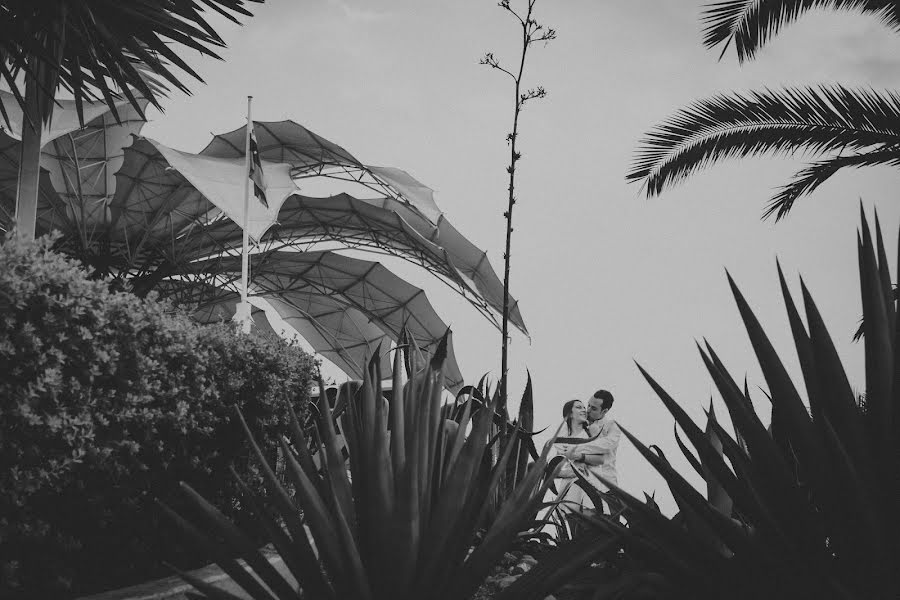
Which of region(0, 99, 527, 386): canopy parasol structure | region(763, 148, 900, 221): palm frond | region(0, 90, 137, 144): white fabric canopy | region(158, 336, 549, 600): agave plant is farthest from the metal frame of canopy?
region(158, 336, 549, 600): agave plant

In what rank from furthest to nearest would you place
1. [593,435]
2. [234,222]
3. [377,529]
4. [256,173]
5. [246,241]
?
1. [234,222]
2. [256,173]
3. [246,241]
4. [593,435]
5. [377,529]

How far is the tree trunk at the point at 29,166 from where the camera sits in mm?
6969

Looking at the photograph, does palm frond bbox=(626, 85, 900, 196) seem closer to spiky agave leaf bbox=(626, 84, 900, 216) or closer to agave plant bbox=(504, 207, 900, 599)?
spiky agave leaf bbox=(626, 84, 900, 216)

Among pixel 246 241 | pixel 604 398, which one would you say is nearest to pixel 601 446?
pixel 604 398

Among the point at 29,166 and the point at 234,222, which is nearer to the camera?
the point at 29,166

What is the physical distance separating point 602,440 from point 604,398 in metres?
0.63

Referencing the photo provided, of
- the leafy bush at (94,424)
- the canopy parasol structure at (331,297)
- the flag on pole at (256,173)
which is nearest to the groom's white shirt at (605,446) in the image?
the leafy bush at (94,424)

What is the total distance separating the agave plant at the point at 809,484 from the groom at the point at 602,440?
384cm

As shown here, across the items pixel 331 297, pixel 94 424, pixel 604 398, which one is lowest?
pixel 94 424

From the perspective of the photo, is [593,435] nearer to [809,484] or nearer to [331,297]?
[809,484]

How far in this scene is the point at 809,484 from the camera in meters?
1.61

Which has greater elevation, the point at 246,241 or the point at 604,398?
the point at 246,241

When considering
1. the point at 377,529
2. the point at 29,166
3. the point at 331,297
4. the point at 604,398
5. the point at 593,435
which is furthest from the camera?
the point at 331,297

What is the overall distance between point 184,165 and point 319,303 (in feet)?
45.9
